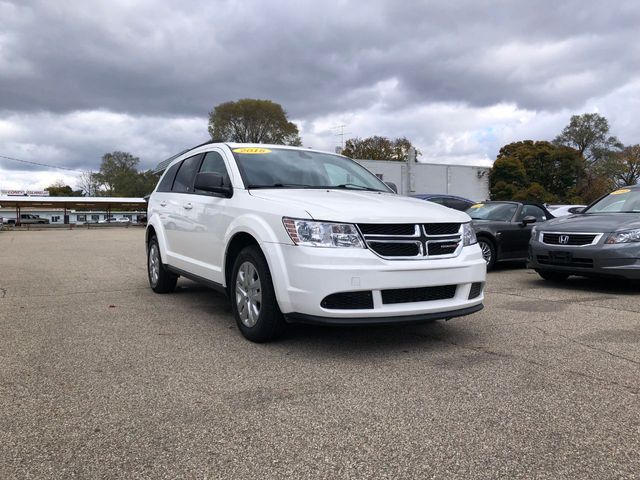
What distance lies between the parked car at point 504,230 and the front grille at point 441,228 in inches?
205

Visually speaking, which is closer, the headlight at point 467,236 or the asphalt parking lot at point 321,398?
the asphalt parking lot at point 321,398

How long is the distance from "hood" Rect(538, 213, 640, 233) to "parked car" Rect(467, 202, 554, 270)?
1.65 meters

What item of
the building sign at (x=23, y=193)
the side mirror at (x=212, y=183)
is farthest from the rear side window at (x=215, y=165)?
the building sign at (x=23, y=193)

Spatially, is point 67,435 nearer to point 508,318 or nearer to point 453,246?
point 453,246

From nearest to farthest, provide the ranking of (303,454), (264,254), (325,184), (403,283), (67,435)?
(303,454), (67,435), (403,283), (264,254), (325,184)

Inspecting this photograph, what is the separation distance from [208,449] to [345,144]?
6708 cm

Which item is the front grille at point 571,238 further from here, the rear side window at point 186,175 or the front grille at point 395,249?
the rear side window at point 186,175

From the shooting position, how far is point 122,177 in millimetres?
90625

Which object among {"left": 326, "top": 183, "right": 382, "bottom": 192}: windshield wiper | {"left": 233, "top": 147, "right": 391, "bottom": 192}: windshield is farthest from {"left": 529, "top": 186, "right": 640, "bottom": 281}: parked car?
{"left": 326, "top": 183, "right": 382, "bottom": 192}: windshield wiper

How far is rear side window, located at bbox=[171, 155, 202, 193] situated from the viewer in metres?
6.04

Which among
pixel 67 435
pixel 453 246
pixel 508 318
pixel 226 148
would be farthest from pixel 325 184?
pixel 67 435

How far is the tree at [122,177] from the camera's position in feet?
295

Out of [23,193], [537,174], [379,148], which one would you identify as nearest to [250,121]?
[379,148]

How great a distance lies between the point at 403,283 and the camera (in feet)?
12.6
